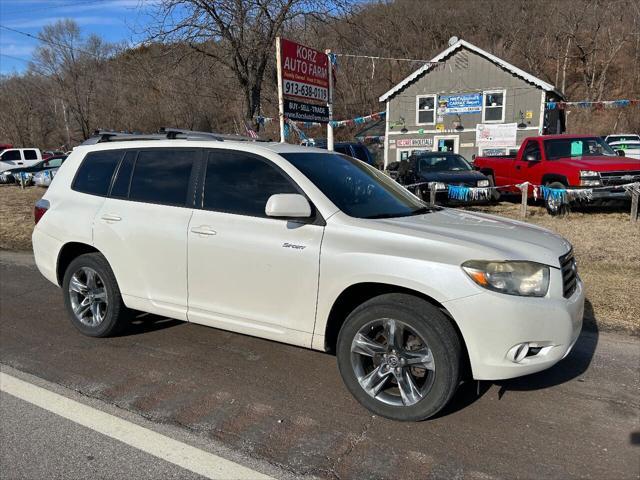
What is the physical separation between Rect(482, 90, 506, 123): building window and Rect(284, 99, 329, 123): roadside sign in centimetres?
1848

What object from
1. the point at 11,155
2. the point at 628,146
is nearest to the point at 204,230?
the point at 628,146

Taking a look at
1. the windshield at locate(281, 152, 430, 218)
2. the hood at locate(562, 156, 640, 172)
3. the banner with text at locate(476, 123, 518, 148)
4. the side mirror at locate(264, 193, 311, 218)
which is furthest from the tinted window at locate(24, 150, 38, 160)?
the side mirror at locate(264, 193, 311, 218)

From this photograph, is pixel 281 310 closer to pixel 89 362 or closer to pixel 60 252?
pixel 89 362

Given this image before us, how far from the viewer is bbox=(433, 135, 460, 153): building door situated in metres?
27.8

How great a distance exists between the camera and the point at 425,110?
1120 inches

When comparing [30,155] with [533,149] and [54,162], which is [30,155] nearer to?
[54,162]

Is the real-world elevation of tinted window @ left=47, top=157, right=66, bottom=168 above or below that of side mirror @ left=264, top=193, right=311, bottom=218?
above

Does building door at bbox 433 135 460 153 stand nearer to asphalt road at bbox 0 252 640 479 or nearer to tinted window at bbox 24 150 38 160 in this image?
tinted window at bbox 24 150 38 160

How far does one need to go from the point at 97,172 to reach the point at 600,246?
7.46m

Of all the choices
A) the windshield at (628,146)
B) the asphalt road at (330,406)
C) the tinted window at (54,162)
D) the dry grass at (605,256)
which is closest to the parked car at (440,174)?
the dry grass at (605,256)

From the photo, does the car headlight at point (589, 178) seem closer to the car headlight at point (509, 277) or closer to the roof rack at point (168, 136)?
the roof rack at point (168, 136)

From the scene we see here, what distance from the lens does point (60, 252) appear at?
490 cm

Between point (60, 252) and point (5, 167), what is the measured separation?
93.1ft

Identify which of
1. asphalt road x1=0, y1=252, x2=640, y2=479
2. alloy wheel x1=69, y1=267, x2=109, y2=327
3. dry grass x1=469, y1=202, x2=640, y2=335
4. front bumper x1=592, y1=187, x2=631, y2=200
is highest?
front bumper x1=592, y1=187, x2=631, y2=200
